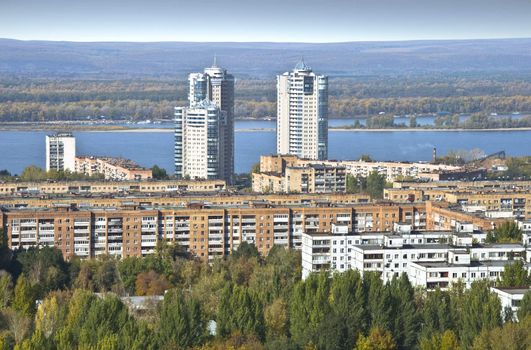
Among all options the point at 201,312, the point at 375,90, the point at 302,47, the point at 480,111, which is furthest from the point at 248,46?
the point at 201,312

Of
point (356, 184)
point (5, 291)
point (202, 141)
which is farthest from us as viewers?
point (202, 141)

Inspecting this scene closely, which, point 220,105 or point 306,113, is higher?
point 220,105

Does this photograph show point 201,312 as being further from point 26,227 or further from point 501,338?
point 26,227

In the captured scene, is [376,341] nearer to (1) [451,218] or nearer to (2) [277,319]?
(2) [277,319]

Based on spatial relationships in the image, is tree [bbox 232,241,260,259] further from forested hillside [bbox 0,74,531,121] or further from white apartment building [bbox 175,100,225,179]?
forested hillside [bbox 0,74,531,121]

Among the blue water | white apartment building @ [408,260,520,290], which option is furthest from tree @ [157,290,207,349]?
the blue water

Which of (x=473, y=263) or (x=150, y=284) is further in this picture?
(x=150, y=284)

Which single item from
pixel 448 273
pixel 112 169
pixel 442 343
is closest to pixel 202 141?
pixel 112 169
